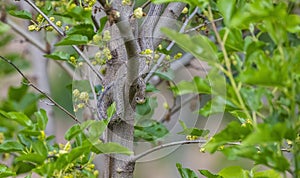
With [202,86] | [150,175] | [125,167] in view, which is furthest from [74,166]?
[150,175]

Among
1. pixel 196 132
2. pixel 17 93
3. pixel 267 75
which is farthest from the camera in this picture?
pixel 17 93

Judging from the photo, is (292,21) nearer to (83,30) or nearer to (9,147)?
(83,30)

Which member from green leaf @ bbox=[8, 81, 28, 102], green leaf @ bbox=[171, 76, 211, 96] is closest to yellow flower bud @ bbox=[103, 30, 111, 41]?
green leaf @ bbox=[171, 76, 211, 96]

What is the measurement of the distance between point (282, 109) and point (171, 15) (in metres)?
0.38

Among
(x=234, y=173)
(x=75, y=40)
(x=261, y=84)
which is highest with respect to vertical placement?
(x=75, y=40)

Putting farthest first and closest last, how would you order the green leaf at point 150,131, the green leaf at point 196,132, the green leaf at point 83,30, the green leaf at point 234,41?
1. the green leaf at point 150,131
2. the green leaf at point 196,132
3. the green leaf at point 83,30
4. the green leaf at point 234,41

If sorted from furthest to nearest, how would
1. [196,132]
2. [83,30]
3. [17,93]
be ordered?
[17,93] < [196,132] < [83,30]

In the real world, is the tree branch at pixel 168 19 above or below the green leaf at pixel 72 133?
above

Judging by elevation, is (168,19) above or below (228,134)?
above

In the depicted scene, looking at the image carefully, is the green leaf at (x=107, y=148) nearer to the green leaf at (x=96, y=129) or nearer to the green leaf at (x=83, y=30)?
the green leaf at (x=96, y=129)

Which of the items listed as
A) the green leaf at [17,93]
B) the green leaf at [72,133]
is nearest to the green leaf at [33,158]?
the green leaf at [72,133]

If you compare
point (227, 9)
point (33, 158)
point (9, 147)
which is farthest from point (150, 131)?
point (227, 9)

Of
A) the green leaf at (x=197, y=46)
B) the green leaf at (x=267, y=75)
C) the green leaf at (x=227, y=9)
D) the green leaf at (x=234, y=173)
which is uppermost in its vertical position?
the green leaf at (x=227, y=9)

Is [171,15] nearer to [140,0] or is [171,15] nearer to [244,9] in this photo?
[140,0]
